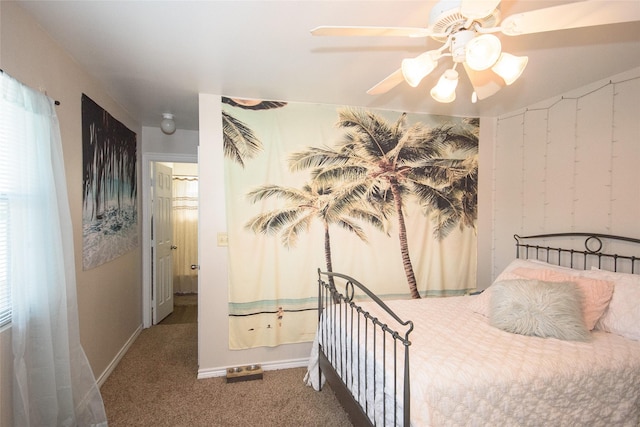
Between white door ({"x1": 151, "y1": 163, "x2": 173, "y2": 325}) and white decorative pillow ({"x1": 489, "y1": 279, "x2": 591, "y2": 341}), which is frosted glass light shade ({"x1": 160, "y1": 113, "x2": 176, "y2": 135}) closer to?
white door ({"x1": 151, "y1": 163, "x2": 173, "y2": 325})

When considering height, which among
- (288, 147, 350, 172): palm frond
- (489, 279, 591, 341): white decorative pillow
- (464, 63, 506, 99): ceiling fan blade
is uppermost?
(464, 63, 506, 99): ceiling fan blade

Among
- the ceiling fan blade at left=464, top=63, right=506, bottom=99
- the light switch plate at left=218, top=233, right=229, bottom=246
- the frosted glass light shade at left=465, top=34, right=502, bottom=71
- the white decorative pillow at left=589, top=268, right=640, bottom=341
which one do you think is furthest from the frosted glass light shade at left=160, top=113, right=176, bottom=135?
the white decorative pillow at left=589, top=268, right=640, bottom=341

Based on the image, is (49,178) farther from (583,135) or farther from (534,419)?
Result: (583,135)

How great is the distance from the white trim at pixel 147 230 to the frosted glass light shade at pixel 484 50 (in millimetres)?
3384

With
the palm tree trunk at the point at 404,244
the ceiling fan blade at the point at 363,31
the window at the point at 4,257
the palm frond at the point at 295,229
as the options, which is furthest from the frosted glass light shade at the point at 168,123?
the ceiling fan blade at the point at 363,31

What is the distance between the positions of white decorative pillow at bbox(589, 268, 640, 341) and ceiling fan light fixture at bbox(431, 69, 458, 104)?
1668mm

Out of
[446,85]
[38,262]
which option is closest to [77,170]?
[38,262]

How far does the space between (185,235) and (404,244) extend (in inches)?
150

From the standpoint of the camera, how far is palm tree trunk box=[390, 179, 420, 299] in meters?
3.05

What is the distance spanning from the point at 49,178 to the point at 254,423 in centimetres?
192

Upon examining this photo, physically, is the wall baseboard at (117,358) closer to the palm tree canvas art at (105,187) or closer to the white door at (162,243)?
the white door at (162,243)

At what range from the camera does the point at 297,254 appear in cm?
288

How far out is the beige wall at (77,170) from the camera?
1.51 metres

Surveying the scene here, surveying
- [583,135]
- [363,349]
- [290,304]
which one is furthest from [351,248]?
[583,135]
